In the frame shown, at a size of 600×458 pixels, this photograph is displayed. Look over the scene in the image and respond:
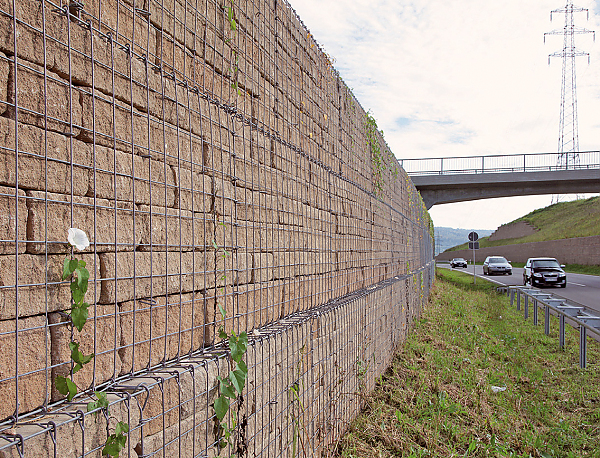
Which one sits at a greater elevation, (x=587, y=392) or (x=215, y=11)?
(x=215, y=11)

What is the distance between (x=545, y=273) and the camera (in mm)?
18750

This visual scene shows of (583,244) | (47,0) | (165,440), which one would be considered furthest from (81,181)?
(583,244)

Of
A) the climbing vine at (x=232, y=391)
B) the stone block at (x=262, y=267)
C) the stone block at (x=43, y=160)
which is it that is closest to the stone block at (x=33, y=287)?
the stone block at (x=43, y=160)

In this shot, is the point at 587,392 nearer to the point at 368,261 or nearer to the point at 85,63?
the point at 368,261

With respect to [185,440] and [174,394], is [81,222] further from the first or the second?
[185,440]

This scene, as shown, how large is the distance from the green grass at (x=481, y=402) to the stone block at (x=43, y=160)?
3.18 metres

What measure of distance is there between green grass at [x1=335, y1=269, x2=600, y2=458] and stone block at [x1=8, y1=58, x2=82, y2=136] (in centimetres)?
334

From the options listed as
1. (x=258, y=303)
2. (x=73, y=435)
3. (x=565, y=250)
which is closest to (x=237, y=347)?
(x=258, y=303)

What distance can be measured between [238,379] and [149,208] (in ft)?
3.19

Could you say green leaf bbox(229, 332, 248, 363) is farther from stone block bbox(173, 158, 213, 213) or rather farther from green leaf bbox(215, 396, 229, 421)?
stone block bbox(173, 158, 213, 213)

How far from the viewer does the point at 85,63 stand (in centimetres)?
165

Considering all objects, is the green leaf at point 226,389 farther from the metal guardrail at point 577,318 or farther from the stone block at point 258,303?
the metal guardrail at point 577,318

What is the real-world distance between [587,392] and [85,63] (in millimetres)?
6574

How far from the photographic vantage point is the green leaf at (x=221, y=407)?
6.80 ft
